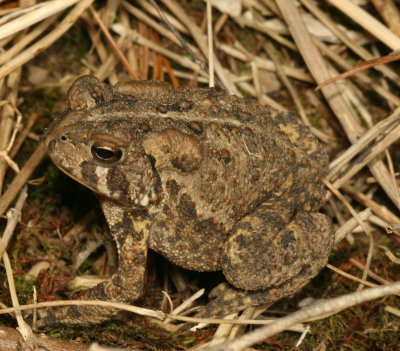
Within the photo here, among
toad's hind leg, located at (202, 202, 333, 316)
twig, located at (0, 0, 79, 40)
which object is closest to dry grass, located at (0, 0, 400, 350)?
twig, located at (0, 0, 79, 40)

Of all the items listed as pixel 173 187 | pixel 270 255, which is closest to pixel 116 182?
pixel 173 187

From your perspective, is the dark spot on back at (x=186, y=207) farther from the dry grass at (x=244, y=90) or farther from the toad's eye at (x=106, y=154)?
the dry grass at (x=244, y=90)

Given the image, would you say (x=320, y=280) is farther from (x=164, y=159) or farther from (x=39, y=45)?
(x=39, y=45)

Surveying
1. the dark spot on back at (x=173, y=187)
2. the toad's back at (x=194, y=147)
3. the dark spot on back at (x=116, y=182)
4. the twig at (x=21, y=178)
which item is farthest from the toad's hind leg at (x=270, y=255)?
the twig at (x=21, y=178)

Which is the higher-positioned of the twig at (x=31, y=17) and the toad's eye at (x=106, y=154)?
the twig at (x=31, y=17)

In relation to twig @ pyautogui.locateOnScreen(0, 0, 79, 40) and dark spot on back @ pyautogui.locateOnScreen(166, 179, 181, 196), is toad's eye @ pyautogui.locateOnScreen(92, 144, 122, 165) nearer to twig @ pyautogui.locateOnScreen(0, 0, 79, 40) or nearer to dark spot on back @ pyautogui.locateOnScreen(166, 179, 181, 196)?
dark spot on back @ pyautogui.locateOnScreen(166, 179, 181, 196)

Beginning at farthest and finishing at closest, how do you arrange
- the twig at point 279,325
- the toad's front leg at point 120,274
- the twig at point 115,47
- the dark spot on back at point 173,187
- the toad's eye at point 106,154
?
the twig at point 115,47 → the toad's front leg at point 120,274 → the dark spot on back at point 173,187 → the toad's eye at point 106,154 → the twig at point 279,325
